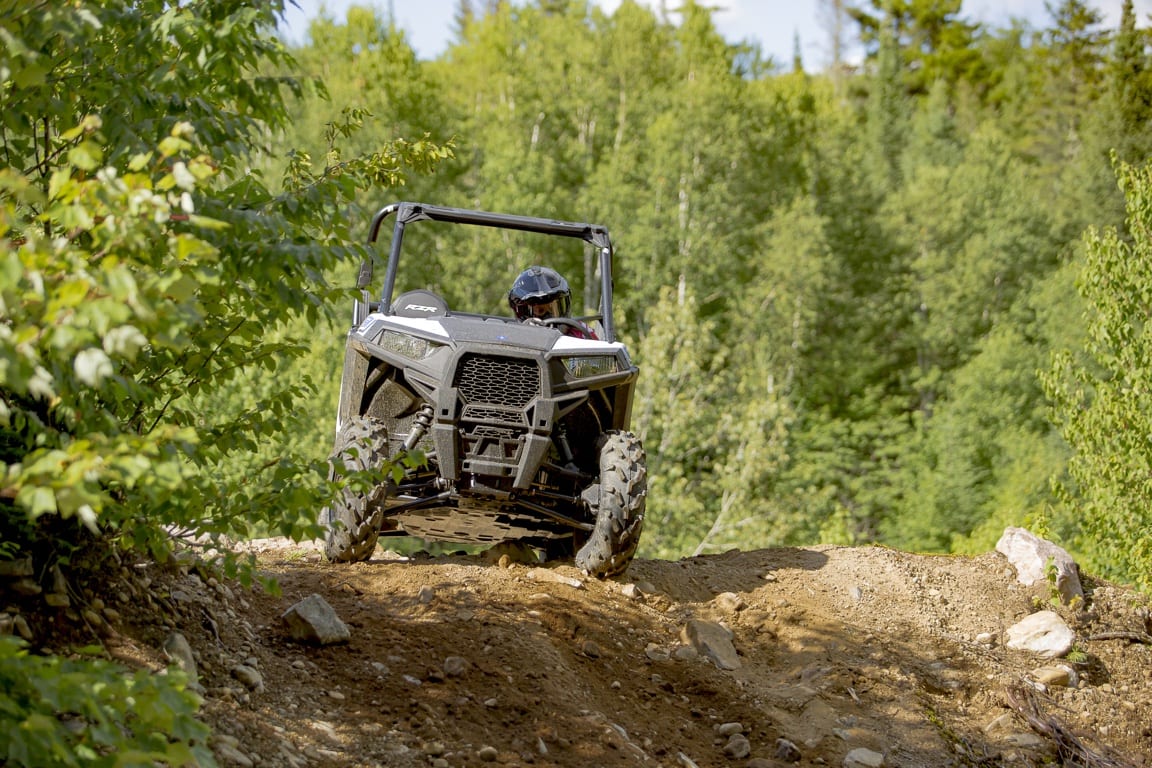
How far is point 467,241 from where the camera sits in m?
37.2

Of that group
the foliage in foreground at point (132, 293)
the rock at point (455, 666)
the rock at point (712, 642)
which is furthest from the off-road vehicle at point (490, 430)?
the foliage in foreground at point (132, 293)

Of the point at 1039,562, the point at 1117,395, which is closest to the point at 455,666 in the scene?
the point at 1039,562

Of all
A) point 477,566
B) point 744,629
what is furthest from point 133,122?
point 744,629

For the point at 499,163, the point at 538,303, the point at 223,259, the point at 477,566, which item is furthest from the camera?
the point at 499,163

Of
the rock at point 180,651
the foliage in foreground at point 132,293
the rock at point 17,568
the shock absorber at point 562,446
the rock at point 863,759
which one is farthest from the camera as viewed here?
the shock absorber at point 562,446

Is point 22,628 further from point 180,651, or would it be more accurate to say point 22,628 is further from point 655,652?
point 655,652

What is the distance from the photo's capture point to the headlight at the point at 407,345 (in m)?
8.28

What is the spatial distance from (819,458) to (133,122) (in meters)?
36.0

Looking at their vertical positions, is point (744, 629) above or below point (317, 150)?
below

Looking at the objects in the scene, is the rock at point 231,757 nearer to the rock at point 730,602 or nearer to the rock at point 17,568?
the rock at point 17,568

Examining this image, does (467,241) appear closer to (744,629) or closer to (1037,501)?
(1037,501)

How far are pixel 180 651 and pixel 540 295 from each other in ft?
14.2

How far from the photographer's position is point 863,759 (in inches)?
272

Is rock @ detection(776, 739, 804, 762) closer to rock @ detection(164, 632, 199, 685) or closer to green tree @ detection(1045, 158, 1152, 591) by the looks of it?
rock @ detection(164, 632, 199, 685)
